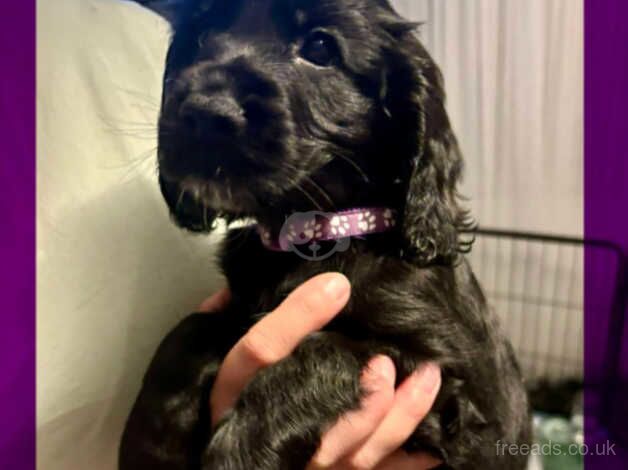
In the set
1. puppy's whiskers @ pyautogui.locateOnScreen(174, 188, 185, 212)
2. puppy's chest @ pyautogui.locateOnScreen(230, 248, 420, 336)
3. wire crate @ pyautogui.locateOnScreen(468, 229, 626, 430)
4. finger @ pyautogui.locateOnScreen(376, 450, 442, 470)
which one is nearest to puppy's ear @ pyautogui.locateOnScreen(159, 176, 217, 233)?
puppy's whiskers @ pyautogui.locateOnScreen(174, 188, 185, 212)

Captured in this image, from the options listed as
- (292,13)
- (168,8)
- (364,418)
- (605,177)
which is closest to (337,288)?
(364,418)

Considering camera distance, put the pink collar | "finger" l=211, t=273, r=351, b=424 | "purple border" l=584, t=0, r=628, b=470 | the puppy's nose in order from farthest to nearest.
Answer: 1. "purple border" l=584, t=0, r=628, b=470
2. the pink collar
3. "finger" l=211, t=273, r=351, b=424
4. the puppy's nose

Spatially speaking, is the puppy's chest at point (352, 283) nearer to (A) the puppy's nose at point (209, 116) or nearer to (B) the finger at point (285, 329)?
(B) the finger at point (285, 329)

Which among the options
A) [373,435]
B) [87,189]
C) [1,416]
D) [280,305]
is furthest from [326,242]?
[1,416]

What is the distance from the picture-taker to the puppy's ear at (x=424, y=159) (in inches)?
38.9

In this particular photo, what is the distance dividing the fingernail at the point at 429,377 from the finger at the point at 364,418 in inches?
2.2

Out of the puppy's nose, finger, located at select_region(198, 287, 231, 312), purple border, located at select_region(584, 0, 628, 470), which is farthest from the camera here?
purple border, located at select_region(584, 0, 628, 470)

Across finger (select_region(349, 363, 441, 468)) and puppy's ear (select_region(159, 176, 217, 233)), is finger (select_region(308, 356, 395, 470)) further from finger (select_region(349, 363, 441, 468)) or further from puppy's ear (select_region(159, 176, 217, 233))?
puppy's ear (select_region(159, 176, 217, 233))

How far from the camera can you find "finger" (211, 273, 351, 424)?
890 millimetres

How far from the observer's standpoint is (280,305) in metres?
0.96

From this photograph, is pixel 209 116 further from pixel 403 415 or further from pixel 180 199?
pixel 403 415

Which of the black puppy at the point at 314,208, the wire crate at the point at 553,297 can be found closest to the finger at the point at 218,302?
the black puppy at the point at 314,208

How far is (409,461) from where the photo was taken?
39.3 inches

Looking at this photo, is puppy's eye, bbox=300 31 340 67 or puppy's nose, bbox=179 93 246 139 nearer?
puppy's nose, bbox=179 93 246 139
